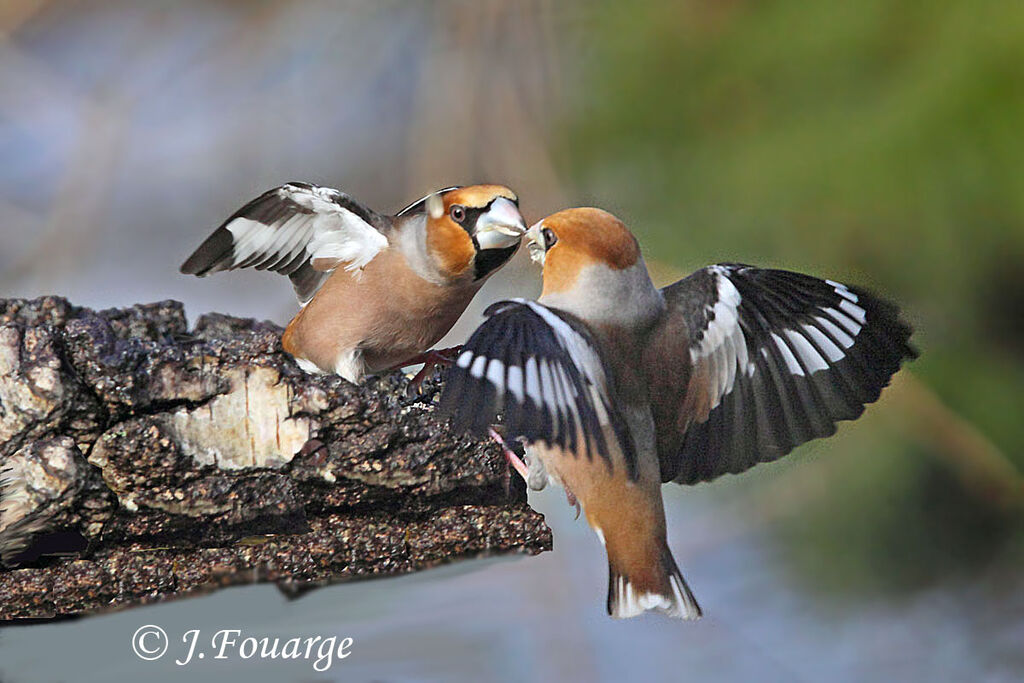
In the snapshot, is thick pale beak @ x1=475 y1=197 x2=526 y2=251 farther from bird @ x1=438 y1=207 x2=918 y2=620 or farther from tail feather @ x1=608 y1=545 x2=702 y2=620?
tail feather @ x1=608 y1=545 x2=702 y2=620

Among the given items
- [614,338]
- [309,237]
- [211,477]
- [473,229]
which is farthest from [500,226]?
[211,477]

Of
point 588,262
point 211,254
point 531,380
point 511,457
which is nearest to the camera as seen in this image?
point 531,380

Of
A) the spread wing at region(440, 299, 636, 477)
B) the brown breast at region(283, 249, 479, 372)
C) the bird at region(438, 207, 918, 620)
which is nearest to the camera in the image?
the spread wing at region(440, 299, 636, 477)

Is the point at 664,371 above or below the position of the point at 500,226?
below

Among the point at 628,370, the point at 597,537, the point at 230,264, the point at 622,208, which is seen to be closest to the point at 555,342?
the point at 628,370

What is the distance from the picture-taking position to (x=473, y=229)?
107cm

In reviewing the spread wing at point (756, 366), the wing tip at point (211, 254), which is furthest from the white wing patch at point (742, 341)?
the wing tip at point (211, 254)

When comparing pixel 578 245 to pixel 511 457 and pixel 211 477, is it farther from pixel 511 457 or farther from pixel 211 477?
pixel 211 477

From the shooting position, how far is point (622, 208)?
1.52 m

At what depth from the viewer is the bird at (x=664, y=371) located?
0.99 metres

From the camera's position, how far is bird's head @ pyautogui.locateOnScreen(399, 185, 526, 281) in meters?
1.05

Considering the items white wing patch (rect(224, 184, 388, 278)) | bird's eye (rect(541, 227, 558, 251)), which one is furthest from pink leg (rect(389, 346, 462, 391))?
bird's eye (rect(541, 227, 558, 251))

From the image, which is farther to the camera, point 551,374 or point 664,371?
point 664,371

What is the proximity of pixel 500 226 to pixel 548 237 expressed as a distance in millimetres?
56
